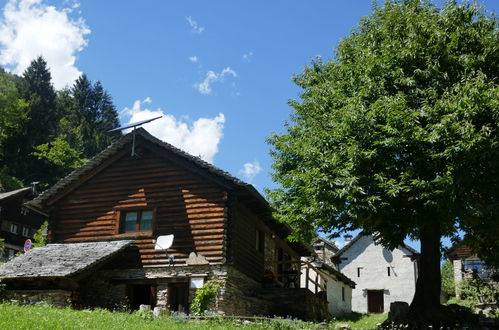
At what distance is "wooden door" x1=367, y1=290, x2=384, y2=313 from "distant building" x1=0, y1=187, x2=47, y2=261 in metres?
34.4

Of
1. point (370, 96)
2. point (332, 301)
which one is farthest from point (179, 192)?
point (332, 301)

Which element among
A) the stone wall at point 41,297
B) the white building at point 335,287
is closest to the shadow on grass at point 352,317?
A: the white building at point 335,287

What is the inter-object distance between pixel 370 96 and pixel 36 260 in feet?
49.7

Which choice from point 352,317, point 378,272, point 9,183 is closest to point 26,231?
→ point 9,183

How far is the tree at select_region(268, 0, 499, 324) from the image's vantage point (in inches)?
720

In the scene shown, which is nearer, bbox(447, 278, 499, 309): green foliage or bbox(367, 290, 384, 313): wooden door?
bbox(447, 278, 499, 309): green foliage

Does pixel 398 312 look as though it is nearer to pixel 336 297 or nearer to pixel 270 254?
pixel 270 254

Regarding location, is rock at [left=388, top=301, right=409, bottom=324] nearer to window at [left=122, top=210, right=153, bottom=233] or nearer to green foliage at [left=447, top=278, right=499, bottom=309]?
green foliage at [left=447, top=278, right=499, bottom=309]

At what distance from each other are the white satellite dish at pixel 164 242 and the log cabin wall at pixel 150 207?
600mm

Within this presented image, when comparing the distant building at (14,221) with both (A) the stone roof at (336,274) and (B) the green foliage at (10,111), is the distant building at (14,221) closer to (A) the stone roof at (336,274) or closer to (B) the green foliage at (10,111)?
(B) the green foliage at (10,111)

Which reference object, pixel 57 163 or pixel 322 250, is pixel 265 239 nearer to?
pixel 322 250

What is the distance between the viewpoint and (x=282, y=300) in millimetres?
25250

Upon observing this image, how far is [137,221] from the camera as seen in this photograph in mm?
24844

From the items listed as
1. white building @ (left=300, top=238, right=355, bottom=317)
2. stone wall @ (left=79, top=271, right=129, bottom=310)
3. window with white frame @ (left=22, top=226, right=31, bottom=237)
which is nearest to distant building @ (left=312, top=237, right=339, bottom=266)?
white building @ (left=300, top=238, right=355, bottom=317)
